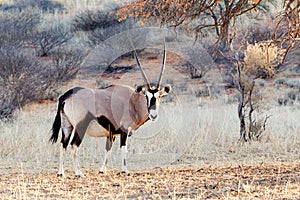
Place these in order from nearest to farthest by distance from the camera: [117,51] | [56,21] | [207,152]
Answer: [207,152]
[117,51]
[56,21]

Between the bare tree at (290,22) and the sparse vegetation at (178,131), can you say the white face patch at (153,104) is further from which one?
the bare tree at (290,22)

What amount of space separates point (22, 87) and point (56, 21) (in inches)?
715

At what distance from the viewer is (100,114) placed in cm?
991

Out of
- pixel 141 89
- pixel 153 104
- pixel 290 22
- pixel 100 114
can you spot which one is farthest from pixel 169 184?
pixel 290 22

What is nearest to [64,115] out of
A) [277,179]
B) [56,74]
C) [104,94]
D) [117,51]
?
[104,94]

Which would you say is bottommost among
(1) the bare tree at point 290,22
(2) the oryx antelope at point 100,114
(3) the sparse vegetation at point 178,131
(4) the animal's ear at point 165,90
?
(3) the sparse vegetation at point 178,131

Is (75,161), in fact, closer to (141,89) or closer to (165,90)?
(141,89)

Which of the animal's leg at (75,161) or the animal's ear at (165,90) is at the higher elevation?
the animal's ear at (165,90)

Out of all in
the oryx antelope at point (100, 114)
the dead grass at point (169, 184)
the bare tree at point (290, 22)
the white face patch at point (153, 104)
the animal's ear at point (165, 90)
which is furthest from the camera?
the oryx antelope at point (100, 114)

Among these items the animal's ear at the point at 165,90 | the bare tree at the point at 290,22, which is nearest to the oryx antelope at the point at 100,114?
the animal's ear at the point at 165,90

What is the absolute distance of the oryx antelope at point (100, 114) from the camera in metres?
9.77

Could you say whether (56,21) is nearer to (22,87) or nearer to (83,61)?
(83,61)

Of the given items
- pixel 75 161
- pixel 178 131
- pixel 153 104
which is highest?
pixel 153 104

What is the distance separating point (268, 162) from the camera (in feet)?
36.0
